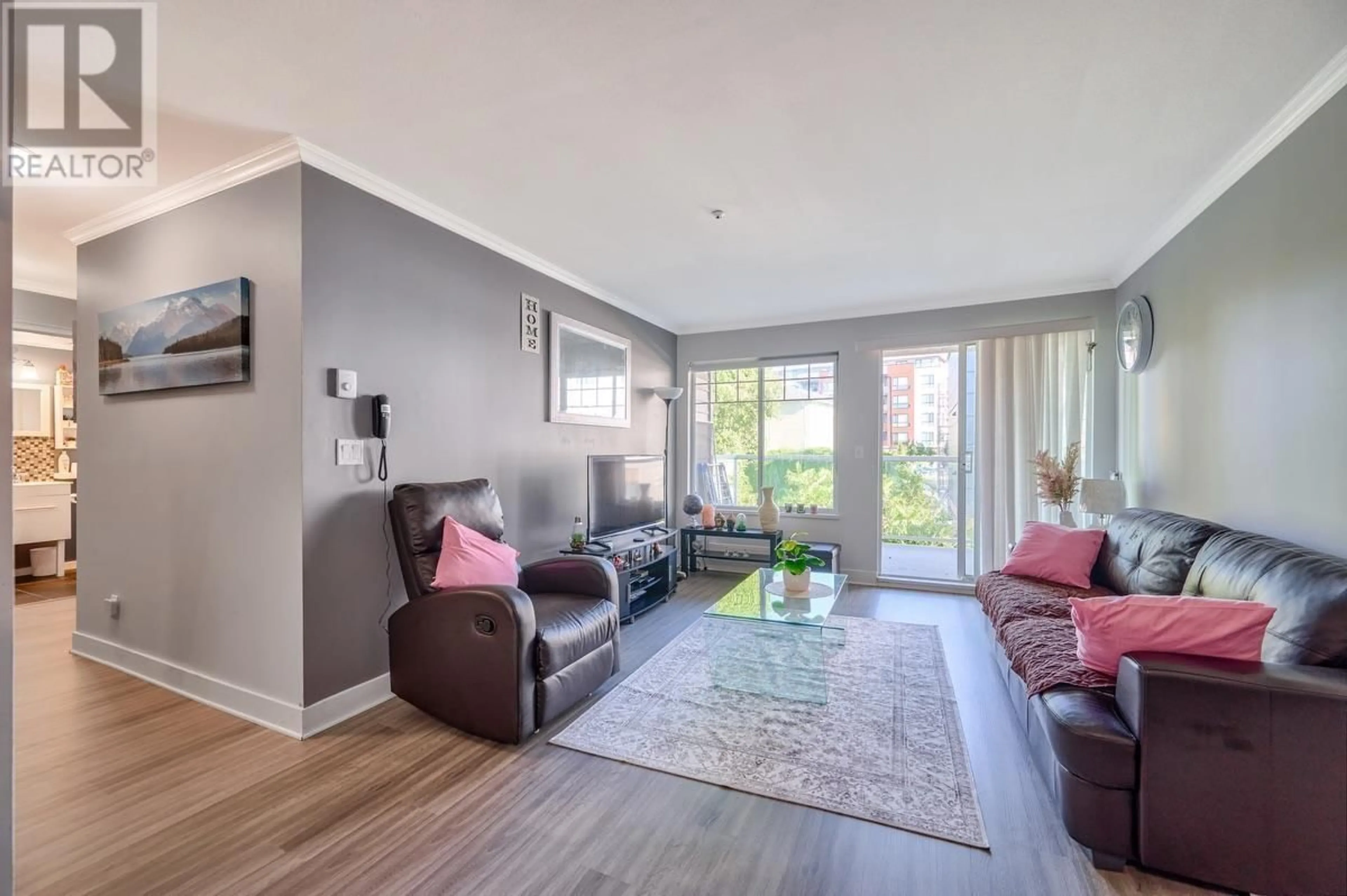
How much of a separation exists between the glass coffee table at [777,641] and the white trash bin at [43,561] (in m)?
6.54

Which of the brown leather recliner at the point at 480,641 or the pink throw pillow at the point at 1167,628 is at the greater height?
the pink throw pillow at the point at 1167,628

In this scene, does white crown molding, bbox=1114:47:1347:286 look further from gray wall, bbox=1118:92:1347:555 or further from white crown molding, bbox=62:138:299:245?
white crown molding, bbox=62:138:299:245

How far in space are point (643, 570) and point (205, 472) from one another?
2712mm

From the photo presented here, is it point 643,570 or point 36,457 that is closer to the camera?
point 643,570

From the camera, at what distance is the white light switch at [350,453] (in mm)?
2473

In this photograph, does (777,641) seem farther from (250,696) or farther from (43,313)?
(43,313)

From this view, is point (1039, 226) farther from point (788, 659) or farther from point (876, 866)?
point (876, 866)

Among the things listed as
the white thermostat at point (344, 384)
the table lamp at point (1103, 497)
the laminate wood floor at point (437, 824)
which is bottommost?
the laminate wood floor at point (437, 824)

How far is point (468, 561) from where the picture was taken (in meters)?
2.48

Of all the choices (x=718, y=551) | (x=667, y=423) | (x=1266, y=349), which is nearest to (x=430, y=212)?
(x=667, y=423)

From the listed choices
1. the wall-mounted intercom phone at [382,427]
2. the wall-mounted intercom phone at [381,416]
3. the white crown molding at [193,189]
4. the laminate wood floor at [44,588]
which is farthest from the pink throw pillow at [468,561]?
the laminate wood floor at [44,588]

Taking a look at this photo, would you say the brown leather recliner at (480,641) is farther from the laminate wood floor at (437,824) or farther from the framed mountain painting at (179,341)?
the framed mountain painting at (179,341)

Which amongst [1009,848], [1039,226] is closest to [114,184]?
[1009,848]

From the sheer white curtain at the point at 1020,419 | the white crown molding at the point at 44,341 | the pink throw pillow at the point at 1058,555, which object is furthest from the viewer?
the white crown molding at the point at 44,341
